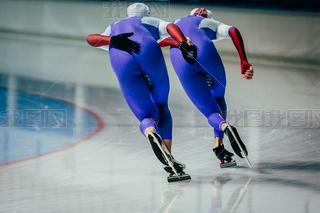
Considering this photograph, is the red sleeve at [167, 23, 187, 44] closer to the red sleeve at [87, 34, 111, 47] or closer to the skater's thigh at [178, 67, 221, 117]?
the red sleeve at [87, 34, 111, 47]

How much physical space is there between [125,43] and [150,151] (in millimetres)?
1445

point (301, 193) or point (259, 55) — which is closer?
point (301, 193)

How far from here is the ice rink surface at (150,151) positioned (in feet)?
18.9

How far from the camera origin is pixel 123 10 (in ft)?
44.1

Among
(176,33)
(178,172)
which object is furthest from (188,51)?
(178,172)

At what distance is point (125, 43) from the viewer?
20.7 feet

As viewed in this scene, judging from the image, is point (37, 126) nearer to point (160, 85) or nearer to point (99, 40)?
point (99, 40)

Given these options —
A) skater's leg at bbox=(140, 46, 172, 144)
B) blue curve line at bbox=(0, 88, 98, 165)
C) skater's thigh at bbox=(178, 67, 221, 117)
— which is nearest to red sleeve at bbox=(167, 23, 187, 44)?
skater's leg at bbox=(140, 46, 172, 144)

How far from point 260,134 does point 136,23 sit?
2.21 meters

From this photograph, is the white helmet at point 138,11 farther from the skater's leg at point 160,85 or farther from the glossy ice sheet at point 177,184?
the glossy ice sheet at point 177,184

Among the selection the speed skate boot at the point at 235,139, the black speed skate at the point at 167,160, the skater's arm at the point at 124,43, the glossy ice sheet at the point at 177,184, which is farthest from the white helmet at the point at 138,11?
the glossy ice sheet at the point at 177,184

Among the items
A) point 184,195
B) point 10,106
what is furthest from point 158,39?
point 10,106

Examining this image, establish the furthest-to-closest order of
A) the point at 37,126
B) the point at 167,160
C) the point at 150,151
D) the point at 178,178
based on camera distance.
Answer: the point at 37,126 → the point at 150,151 → the point at 178,178 → the point at 167,160

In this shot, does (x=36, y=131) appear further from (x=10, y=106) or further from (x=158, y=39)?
(x=158, y=39)
